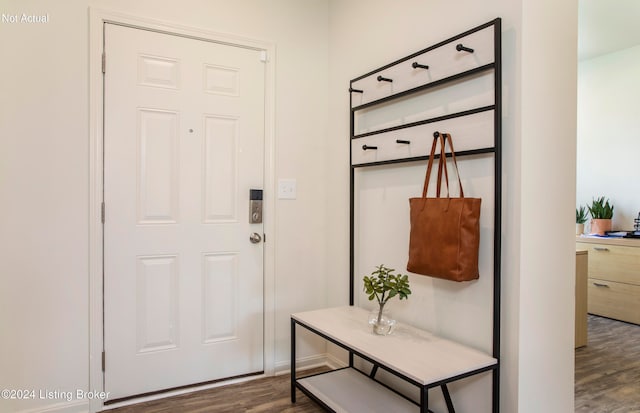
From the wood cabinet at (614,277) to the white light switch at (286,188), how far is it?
3147 mm

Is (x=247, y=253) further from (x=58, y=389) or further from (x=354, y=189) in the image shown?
(x=58, y=389)

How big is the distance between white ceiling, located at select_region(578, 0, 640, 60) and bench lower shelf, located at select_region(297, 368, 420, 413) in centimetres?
Answer: 319

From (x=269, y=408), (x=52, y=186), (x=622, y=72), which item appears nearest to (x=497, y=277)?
(x=269, y=408)

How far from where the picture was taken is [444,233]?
166cm

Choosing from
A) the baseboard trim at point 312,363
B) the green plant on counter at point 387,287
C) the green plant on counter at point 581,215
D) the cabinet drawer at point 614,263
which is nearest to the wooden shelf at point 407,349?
the green plant on counter at point 387,287

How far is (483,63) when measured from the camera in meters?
1.62

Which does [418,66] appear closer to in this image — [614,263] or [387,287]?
[387,287]

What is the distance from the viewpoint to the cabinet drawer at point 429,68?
1.63 metres

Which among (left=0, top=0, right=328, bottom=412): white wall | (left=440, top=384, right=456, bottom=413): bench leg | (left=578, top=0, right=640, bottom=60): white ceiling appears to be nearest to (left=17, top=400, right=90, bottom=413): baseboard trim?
(left=0, top=0, right=328, bottom=412): white wall

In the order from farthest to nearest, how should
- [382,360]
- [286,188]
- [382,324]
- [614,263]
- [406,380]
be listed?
[614,263] < [286,188] < [382,324] < [382,360] < [406,380]

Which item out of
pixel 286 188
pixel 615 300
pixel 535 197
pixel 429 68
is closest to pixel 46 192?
pixel 286 188

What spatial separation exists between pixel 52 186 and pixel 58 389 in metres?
1.01

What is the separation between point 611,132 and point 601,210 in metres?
0.86

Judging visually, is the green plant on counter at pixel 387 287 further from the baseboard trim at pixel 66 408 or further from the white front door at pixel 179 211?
the baseboard trim at pixel 66 408
